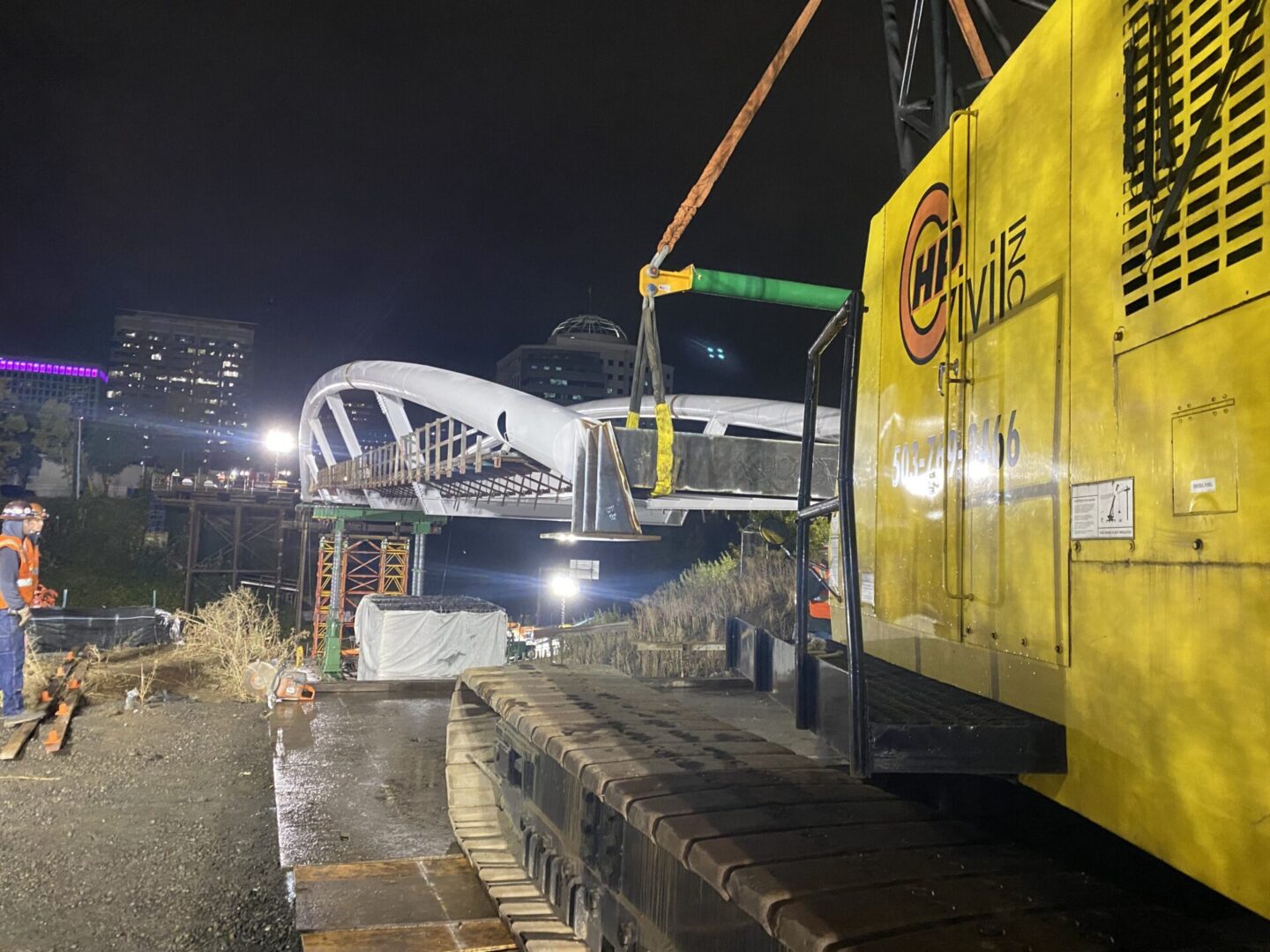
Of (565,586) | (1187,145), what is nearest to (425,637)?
(565,586)

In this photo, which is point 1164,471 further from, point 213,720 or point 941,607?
point 213,720

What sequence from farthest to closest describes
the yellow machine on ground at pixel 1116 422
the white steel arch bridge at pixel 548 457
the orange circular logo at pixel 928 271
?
the white steel arch bridge at pixel 548 457 → the orange circular logo at pixel 928 271 → the yellow machine on ground at pixel 1116 422

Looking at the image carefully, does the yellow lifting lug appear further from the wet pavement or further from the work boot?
the work boot

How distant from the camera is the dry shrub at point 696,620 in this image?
11.2 m

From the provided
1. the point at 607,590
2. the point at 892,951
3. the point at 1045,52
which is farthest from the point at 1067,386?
the point at 607,590

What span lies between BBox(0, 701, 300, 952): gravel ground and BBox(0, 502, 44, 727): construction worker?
72cm

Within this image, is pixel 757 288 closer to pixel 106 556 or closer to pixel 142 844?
pixel 142 844

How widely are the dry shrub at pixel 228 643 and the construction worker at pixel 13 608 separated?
6380 mm

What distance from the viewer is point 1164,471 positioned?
1.78 meters

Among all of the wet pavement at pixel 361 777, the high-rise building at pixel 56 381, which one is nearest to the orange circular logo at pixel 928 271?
the wet pavement at pixel 361 777

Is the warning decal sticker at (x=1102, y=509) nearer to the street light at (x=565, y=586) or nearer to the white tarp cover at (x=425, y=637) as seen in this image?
the white tarp cover at (x=425, y=637)

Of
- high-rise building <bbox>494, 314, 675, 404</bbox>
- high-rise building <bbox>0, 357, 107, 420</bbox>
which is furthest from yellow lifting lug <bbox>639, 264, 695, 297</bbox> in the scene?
high-rise building <bbox>0, 357, 107, 420</bbox>

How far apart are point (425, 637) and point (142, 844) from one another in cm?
1044

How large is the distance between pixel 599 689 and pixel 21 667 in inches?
309
